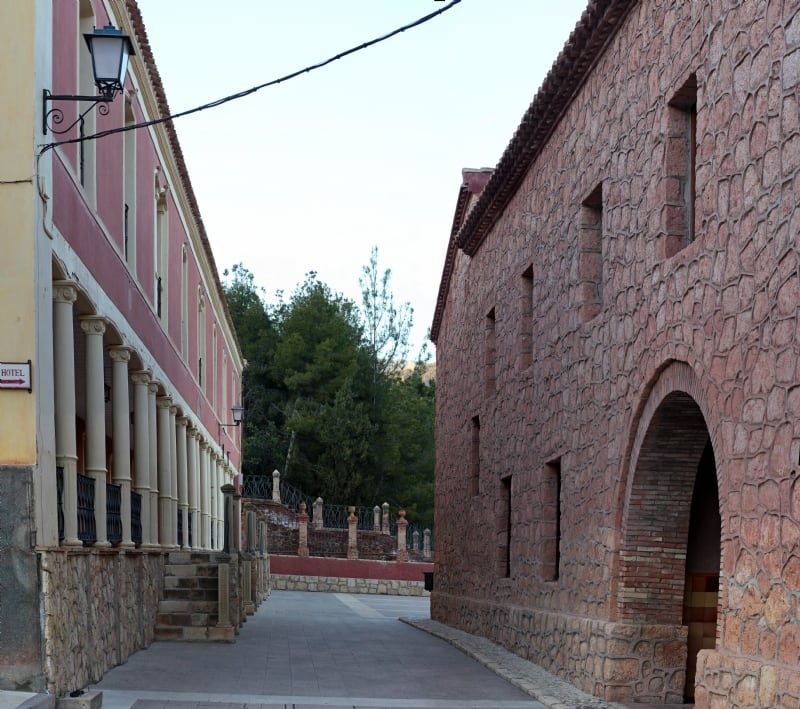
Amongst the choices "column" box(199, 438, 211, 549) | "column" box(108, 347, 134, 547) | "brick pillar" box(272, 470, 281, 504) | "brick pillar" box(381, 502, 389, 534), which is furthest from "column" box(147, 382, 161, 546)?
"brick pillar" box(272, 470, 281, 504)

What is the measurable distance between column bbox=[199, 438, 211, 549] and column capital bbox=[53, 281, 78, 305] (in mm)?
15469

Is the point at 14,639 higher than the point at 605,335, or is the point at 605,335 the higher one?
the point at 605,335

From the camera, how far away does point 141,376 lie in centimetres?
1608

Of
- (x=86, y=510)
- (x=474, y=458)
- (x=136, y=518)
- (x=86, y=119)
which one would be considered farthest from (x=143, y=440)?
(x=474, y=458)

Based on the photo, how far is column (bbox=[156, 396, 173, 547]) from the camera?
714 inches

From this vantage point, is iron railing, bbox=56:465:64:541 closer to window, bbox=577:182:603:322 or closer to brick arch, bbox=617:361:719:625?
brick arch, bbox=617:361:719:625

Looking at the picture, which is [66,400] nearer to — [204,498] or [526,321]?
[526,321]

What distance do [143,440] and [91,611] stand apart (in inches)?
213

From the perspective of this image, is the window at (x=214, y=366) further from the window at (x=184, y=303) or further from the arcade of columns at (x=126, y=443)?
the window at (x=184, y=303)

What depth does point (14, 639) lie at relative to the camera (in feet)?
29.2

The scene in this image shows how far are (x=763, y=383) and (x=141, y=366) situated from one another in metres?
9.73

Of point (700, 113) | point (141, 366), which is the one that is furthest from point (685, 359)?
point (141, 366)

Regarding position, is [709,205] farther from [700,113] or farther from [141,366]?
[141,366]

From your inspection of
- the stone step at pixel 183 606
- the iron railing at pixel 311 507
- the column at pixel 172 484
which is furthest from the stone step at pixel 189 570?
the iron railing at pixel 311 507
